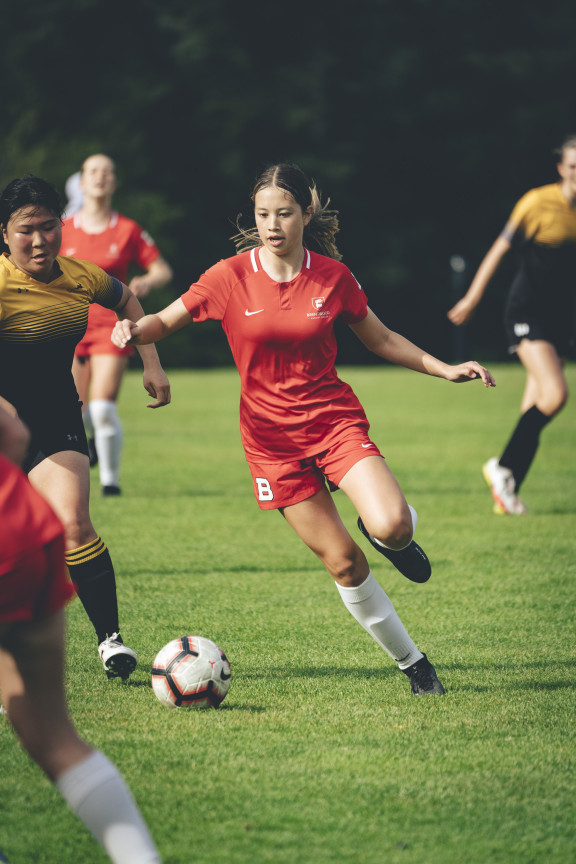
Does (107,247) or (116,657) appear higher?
(107,247)

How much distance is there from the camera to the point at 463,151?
39344 mm

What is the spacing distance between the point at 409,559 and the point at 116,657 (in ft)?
4.30

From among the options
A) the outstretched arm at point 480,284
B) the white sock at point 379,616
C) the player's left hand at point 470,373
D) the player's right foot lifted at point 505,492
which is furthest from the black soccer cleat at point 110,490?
the player's left hand at point 470,373

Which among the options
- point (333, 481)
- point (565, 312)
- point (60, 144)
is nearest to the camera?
point (333, 481)

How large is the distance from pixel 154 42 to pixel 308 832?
39002 millimetres

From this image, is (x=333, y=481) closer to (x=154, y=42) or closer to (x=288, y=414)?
(x=288, y=414)

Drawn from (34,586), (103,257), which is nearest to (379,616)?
(34,586)

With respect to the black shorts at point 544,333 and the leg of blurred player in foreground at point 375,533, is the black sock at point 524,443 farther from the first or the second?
the leg of blurred player in foreground at point 375,533

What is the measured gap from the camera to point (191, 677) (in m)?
4.46

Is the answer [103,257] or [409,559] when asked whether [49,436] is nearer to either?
[409,559]

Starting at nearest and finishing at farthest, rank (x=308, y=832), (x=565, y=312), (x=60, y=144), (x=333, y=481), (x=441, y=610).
→ (x=308, y=832)
(x=333, y=481)
(x=441, y=610)
(x=565, y=312)
(x=60, y=144)

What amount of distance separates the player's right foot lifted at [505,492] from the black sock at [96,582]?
193 inches

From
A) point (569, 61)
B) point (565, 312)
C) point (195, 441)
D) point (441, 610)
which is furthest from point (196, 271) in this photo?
point (441, 610)

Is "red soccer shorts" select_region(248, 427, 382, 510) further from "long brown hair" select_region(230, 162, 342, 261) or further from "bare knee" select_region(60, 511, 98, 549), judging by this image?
"long brown hair" select_region(230, 162, 342, 261)
